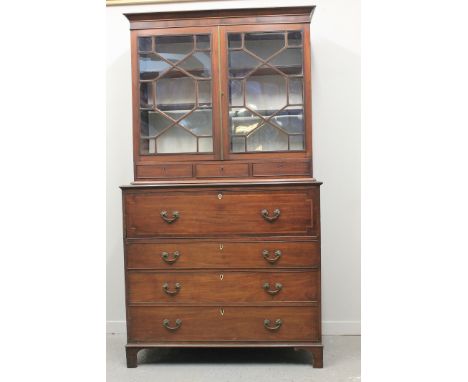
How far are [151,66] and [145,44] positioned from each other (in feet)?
0.41

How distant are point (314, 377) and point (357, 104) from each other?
1.63 meters

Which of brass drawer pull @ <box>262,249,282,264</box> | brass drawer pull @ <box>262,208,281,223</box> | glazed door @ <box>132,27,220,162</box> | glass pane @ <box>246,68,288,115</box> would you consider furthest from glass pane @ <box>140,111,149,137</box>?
brass drawer pull @ <box>262,249,282,264</box>

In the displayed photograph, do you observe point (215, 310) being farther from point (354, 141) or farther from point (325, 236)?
point (354, 141)

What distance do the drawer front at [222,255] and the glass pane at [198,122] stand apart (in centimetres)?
63

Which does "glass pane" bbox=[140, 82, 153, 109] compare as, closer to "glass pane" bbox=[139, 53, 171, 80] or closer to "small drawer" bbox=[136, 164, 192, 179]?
"glass pane" bbox=[139, 53, 171, 80]

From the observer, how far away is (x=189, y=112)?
2.25 m

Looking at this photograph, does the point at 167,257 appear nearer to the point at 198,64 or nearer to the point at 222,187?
the point at 222,187

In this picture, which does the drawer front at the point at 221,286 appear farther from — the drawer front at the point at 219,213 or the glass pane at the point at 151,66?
the glass pane at the point at 151,66

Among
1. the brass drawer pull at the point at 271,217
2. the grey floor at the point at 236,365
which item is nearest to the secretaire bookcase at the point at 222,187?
the brass drawer pull at the point at 271,217

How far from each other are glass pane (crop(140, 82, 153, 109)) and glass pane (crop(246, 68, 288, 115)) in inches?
21.6

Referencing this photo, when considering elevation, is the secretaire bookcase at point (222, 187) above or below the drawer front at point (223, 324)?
above

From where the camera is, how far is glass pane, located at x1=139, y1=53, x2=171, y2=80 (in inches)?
88.0

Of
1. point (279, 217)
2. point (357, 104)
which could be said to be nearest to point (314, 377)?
point (279, 217)

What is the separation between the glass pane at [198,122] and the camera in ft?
7.36
